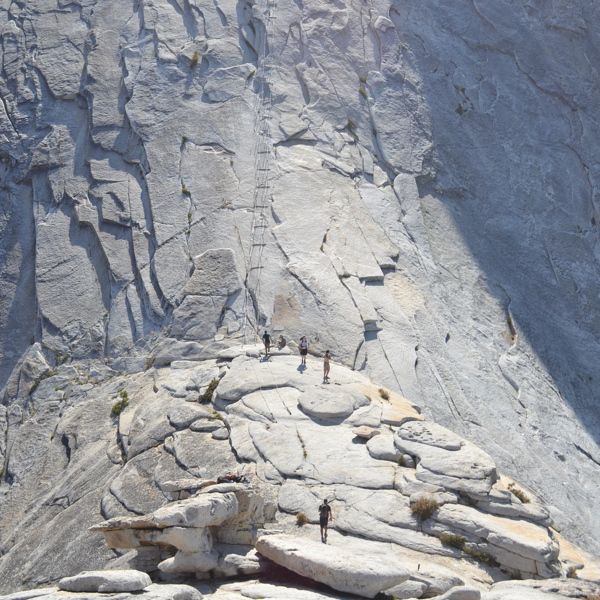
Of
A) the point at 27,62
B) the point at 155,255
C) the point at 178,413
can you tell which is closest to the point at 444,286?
the point at 155,255

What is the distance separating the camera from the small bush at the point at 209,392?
34.0 m

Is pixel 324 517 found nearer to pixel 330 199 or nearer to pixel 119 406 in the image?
pixel 119 406

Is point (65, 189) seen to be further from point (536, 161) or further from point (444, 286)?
point (536, 161)

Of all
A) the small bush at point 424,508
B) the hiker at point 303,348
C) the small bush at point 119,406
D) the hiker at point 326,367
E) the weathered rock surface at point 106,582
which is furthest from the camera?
the small bush at point 119,406

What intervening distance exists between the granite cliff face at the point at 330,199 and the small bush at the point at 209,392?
3553 millimetres

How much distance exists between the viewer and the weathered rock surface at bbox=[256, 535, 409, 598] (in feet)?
75.5

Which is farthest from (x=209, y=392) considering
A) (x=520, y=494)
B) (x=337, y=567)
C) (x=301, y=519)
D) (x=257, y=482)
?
(x=337, y=567)

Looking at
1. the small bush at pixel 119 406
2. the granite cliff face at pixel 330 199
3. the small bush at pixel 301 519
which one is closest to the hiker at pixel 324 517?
the small bush at pixel 301 519

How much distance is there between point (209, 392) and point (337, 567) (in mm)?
12145

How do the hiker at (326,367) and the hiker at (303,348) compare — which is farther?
the hiker at (303,348)

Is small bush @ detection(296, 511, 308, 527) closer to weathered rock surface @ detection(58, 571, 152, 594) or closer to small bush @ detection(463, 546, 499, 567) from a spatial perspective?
small bush @ detection(463, 546, 499, 567)

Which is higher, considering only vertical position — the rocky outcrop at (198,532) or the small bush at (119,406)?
the small bush at (119,406)

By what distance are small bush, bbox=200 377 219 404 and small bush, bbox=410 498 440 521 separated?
860 cm

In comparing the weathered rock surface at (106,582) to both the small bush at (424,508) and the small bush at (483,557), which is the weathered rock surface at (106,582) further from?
the small bush at (483,557)
